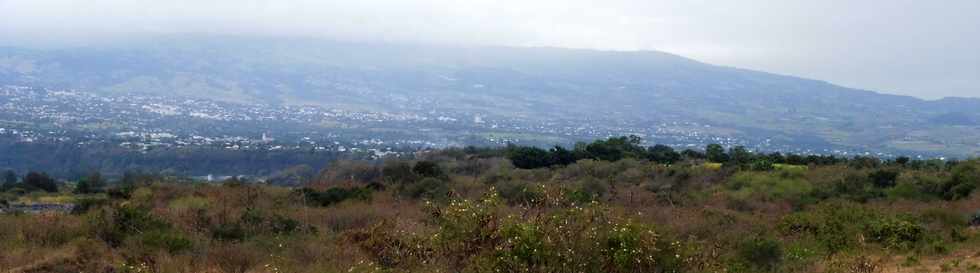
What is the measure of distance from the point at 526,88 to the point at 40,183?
95.6 meters

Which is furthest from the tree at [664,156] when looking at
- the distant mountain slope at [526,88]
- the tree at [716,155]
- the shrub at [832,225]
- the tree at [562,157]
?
the distant mountain slope at [526,88]

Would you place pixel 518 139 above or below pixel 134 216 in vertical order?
below

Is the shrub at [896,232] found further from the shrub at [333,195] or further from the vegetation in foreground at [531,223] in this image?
the shrub at [333,195]

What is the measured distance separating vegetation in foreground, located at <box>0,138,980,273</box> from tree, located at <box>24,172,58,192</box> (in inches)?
8.4

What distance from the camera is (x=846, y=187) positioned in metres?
19.5

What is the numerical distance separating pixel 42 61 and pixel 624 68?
9225 centimetres

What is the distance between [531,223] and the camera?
6336mm

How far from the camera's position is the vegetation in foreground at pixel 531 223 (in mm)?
6523

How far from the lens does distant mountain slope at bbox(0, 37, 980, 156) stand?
8119 cm

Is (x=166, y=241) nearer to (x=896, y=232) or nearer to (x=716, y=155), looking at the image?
(x=896, y=232)

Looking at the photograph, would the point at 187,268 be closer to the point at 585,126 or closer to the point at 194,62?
the point at 585,126

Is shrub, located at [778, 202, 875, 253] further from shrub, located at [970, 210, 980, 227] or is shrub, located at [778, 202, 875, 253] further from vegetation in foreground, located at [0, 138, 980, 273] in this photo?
shrub, located at [970, 210, 980, 227]

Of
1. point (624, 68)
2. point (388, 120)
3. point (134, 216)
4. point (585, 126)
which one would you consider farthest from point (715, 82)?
point (134, 216)

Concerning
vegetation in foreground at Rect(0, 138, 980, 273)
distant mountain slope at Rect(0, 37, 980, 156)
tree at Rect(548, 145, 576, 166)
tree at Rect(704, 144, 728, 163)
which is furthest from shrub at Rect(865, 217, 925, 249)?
distant mountain slope at Rect(0, 37, 980, 156)
